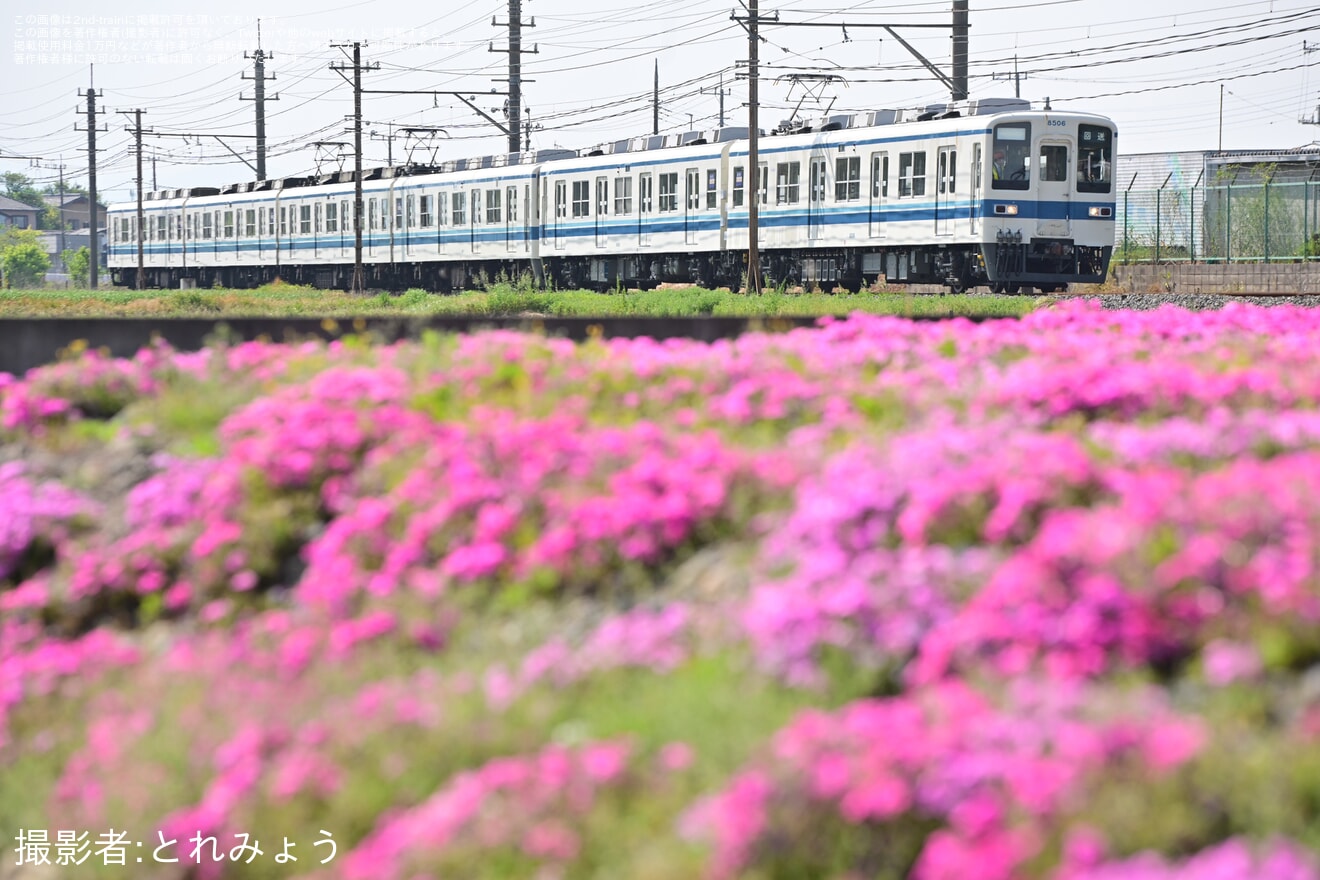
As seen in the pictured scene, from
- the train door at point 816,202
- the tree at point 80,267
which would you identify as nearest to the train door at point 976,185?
the train door at point 816,202

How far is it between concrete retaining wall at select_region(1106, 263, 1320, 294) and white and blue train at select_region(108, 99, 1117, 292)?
13.0 ft

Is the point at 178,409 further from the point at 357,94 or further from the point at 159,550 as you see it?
the point at 357,94

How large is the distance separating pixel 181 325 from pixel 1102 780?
7.92 metres

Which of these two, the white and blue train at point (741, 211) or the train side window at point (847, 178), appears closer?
the white and blue train at point (741, 211)

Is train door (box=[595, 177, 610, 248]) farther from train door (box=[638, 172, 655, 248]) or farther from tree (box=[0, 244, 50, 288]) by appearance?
tree (box=[0, 244, 50, 288])

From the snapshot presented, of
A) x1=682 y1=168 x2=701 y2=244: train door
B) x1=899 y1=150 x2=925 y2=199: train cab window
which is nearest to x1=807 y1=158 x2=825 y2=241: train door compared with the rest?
x1=899 y1=150 x2=925 y2=199: train cab window

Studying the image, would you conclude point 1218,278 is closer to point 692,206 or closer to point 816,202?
point 816,202

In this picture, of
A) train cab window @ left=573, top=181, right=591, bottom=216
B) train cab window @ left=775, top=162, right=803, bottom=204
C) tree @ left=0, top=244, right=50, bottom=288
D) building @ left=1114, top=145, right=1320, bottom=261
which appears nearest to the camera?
train cab window @ left=775, top=162, right=803, bottom=204

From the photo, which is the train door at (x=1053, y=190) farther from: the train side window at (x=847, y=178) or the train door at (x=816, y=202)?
the train door at (x=816, y=202)

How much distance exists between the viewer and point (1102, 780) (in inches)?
175

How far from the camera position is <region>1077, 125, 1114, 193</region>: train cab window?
32.4 meters

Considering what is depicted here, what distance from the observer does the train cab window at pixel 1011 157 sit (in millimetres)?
31109

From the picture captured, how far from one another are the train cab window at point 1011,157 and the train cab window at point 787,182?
5.76 meters

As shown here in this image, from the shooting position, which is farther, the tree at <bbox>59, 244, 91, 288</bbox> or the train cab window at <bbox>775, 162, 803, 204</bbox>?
the tree at <bbox>59, 244, 91, 288</bbox>
